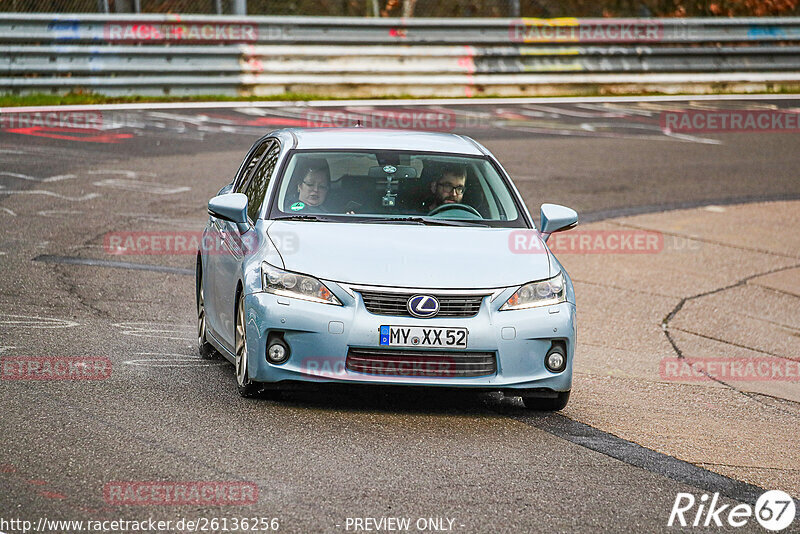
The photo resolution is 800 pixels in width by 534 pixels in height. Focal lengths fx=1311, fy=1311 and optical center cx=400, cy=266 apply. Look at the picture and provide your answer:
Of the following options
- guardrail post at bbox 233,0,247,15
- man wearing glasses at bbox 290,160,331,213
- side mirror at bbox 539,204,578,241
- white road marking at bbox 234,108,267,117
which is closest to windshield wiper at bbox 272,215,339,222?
man wearing glasses at bbox 290,160,331,213

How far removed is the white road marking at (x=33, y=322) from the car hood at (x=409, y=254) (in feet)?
7.57

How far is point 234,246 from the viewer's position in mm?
7762

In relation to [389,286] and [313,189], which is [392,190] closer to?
[313,189]

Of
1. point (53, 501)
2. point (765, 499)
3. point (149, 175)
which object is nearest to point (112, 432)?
point (53, 501)

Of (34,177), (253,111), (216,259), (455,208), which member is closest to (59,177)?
(34,177)

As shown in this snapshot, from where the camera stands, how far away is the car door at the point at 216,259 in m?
8.01

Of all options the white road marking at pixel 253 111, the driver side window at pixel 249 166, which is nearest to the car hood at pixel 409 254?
the driver side window at pixel 249 166

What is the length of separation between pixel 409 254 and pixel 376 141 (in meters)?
1.54

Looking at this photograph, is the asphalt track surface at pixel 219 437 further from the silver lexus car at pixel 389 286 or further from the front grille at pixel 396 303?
the front grille at pixel 396 303

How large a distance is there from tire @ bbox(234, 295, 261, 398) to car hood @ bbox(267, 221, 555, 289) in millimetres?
440

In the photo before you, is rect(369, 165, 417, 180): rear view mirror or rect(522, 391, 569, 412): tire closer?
rect(522, 391, 569, 412): tire

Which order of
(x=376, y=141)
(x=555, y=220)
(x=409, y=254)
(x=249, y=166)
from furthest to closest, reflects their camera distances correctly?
(x=249, y=166)
(x=376, y=141)
(x=555, y=220)
(x=409, y=254)

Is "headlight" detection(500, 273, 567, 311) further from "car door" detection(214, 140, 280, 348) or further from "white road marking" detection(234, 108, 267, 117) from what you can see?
"white road marking" detection(234, 108, 267, 117)

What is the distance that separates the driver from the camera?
7977 mm
